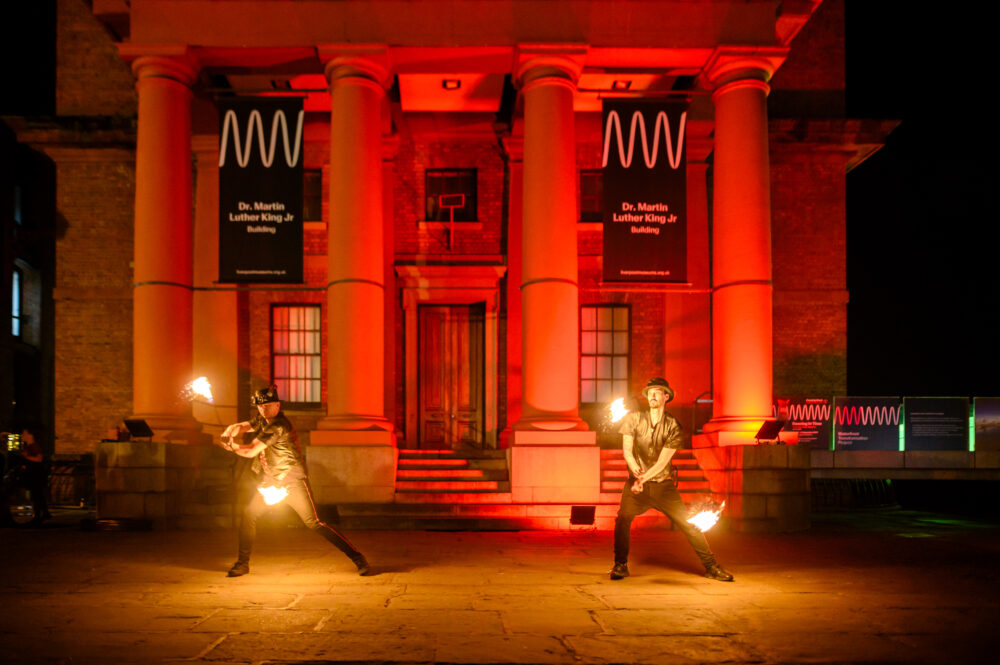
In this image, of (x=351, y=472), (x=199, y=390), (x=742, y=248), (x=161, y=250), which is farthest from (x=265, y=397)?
(x=742, y=248)

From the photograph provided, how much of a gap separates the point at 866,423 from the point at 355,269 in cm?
1087

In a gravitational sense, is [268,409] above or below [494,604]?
above

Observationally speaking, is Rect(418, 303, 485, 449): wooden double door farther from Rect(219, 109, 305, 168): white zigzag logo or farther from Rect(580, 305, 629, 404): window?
Rect(219, 109, 305, 168): white zigzag logo

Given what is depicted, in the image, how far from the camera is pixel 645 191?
1492 cm

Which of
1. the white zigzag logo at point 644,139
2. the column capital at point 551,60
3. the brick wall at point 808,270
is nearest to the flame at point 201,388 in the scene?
the column capital at point 551,60

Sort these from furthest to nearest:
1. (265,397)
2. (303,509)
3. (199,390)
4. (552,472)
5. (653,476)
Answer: (199,390) → (552,472) → (265,397) → (303,509) → (653,476)

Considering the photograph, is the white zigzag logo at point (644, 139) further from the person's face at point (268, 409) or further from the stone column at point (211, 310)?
the stone column at point (211, 310)

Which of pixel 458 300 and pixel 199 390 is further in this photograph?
pixel 458 300

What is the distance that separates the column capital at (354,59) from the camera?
1469 cm

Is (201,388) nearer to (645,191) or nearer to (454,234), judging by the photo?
(454,234)

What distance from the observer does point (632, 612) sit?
716 cm

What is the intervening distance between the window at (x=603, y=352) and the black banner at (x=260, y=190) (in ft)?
24.0

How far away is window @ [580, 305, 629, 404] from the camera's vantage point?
19.4 m

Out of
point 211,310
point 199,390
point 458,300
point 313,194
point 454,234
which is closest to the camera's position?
point 199,390
